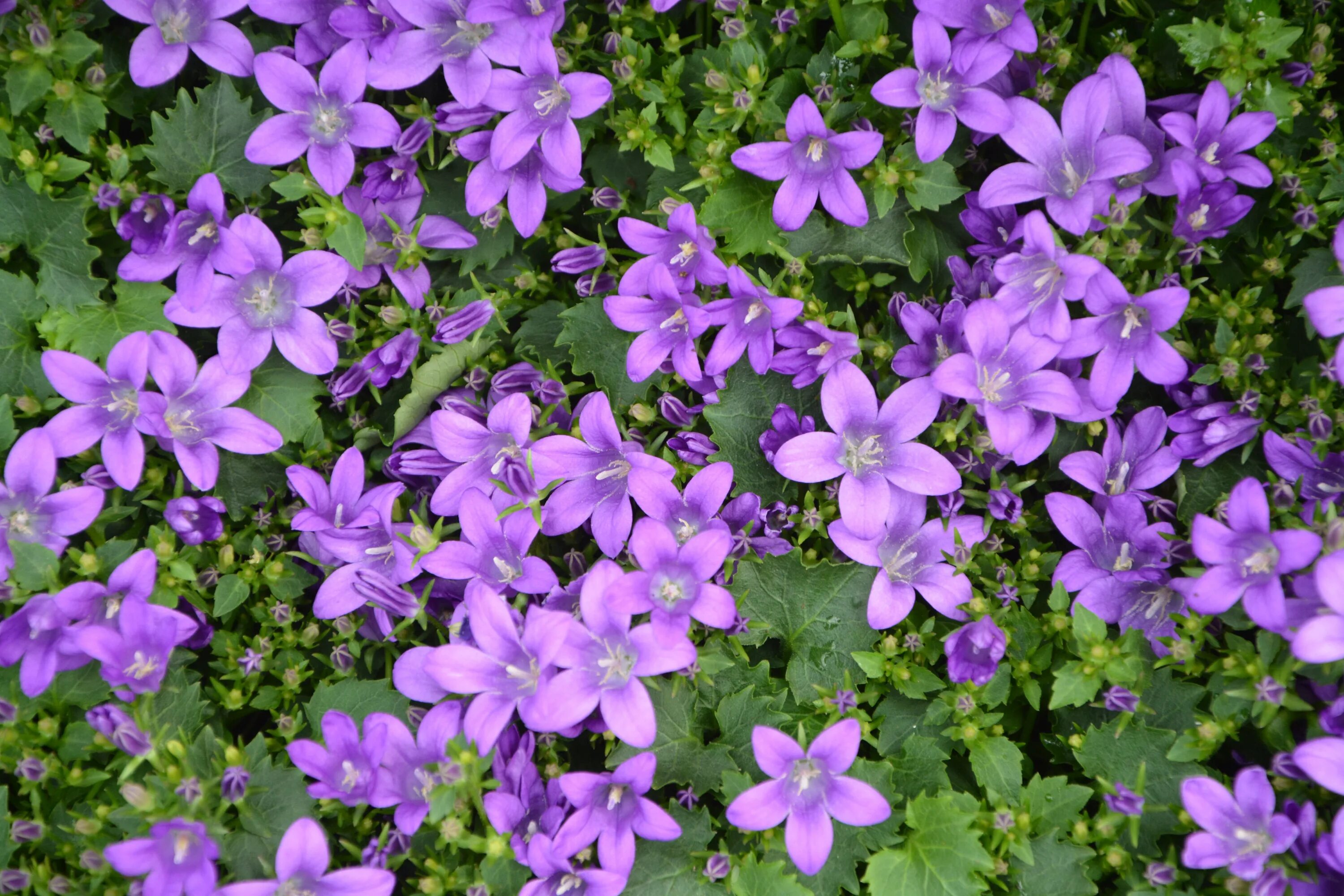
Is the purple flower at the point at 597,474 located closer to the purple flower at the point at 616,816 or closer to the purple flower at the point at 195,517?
the purple flower at the point at 616,816

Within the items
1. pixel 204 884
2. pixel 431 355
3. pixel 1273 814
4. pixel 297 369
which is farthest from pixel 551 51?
pixel 1273 814

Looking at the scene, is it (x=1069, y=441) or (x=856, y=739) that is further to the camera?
(x=1069, y=441)

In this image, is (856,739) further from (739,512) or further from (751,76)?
(751,76)

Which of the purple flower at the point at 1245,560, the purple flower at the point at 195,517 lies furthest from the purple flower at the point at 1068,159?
the purple flower at the point at 195,517

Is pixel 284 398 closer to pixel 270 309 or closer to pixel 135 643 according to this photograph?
pixel 270 309

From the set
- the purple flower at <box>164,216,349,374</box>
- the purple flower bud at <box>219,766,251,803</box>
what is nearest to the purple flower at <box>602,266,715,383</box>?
the purple flower at <box>164,216,349,374</box>

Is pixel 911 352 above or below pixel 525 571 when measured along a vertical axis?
above

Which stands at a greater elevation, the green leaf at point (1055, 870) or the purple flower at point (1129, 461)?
the purple flower at point (1129, 461)
